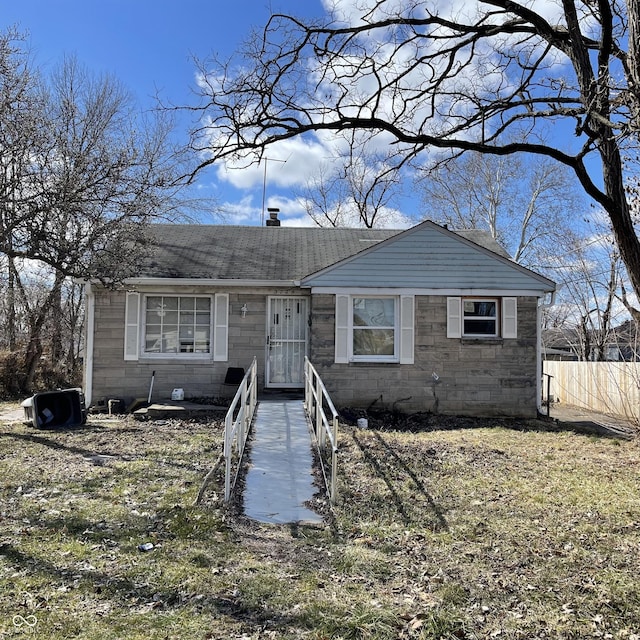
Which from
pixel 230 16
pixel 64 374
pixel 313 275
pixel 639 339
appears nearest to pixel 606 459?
pixel 639 339

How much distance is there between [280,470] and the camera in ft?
21.9

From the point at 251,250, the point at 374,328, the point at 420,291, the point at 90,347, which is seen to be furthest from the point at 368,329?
the point at 90,347

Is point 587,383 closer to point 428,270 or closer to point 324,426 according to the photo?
point 428,270

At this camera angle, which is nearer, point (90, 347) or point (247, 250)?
point (90, 347)

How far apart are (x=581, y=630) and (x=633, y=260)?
3298 millimetres

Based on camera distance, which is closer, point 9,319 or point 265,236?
point 265,236

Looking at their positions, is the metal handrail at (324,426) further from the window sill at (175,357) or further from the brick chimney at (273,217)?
the brick chimney at (273,217)

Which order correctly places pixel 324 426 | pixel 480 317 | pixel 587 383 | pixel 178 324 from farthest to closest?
pixel 587 383, pixel 178 324, pixel 480 317, pixel 324 426

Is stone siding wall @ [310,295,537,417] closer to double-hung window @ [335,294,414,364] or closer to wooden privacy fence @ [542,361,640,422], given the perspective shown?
double-hung window @ [335,294,414,364]

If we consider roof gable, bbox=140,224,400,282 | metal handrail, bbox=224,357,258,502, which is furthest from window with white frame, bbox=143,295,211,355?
metal handrail, bbox=224,357,258,502

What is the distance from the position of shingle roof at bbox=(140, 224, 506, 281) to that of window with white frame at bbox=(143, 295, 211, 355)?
0.64 m

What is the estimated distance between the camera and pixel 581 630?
131 inches

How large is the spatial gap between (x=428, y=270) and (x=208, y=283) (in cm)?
463

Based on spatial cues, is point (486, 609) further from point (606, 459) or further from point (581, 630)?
point (606, 459)
